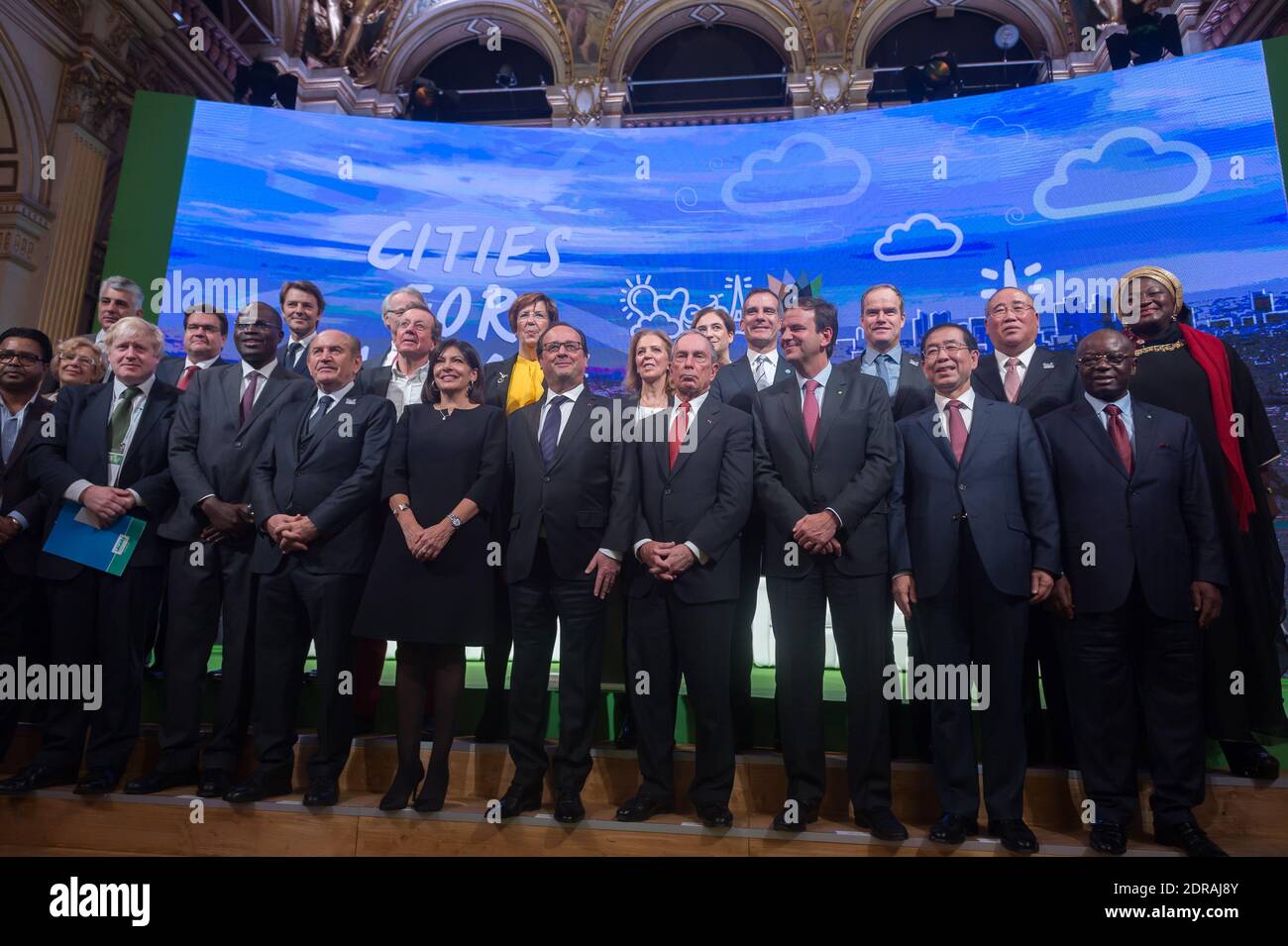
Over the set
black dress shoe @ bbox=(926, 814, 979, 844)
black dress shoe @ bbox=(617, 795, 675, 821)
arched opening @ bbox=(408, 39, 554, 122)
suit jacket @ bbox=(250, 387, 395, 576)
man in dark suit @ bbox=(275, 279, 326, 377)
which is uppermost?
arched opening @ bbox=(408, 39, 554, 122)

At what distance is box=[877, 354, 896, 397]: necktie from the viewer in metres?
3.57

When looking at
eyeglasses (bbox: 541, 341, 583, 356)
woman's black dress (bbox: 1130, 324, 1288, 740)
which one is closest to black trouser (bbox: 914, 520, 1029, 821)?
woman's black dress (bbox: 1130, 324, 1288, 740)

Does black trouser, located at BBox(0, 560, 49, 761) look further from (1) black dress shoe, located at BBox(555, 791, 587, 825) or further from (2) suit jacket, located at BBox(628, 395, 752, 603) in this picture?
(2) suit jacket, located at BBox(628, 395, 752, 603)

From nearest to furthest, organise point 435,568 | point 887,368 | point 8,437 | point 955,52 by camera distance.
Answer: point 435,568 < point 8,437 < point 887,368 < point 955,52

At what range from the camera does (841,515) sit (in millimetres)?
2682

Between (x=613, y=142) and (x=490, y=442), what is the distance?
4477mm

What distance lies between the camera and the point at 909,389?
11.0ft

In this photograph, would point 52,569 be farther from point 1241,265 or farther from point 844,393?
point 1241,265

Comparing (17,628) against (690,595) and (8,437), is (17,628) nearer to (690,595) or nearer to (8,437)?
(8,437)

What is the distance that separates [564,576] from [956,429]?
1.44 metres

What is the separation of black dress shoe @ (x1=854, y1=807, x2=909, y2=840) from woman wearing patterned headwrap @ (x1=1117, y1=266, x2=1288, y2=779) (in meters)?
1.21

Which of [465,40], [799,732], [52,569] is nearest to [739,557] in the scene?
[799,732]

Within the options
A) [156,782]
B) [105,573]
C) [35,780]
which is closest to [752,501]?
[156,782]

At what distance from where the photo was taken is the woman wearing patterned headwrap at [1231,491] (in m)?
2.85
